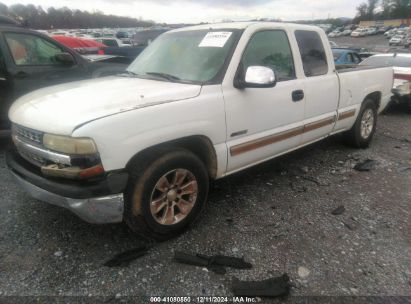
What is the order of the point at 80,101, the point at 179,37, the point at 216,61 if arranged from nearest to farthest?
the point at 80,101, the point at 216,61, the point at 179,37

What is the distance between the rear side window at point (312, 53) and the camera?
3980 millimetres

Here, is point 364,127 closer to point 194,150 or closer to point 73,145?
point 194,150

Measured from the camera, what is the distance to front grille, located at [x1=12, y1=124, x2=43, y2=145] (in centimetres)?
259

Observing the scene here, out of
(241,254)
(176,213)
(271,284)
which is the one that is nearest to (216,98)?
(176,213)

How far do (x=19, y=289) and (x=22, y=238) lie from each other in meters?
0.67

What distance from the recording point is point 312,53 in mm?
4129

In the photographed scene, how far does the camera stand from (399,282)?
2520mm

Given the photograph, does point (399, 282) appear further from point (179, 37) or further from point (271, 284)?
point (179, 37)

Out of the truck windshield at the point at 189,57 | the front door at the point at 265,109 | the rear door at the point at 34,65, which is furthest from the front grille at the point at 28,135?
the rear door at the point at 34,65

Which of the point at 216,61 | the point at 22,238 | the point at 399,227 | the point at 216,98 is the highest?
the point at 216,61

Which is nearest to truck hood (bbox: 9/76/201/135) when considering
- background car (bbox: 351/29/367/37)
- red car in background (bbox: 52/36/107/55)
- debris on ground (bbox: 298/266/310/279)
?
debris on ground (bbox: 298/266/310/279)

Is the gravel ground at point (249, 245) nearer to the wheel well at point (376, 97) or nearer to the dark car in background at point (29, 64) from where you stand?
the dark car in background at point (29, 64)

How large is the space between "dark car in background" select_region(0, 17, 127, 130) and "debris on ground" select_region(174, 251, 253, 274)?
9.94ft

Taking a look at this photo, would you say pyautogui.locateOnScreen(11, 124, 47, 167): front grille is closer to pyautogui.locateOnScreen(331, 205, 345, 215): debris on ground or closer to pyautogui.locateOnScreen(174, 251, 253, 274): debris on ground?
pyautogui.locateOnScreen(174, 251, 253, 274): debris on ground
